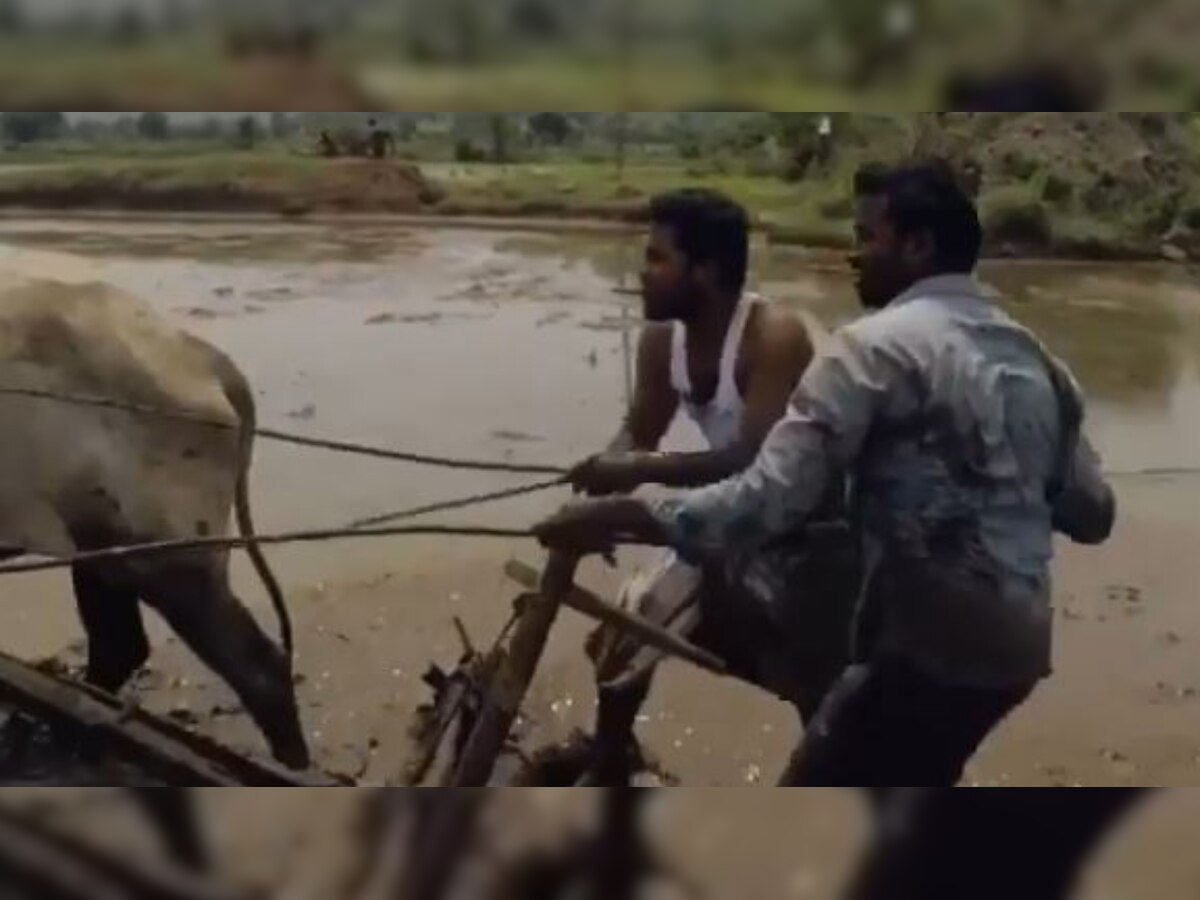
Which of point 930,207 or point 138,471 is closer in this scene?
point 930,207

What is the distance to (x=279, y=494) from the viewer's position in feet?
10.7

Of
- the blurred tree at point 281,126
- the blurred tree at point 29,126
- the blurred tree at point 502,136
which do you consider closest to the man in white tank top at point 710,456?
the blurred tree at point 502,136

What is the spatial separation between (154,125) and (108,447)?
45 cm

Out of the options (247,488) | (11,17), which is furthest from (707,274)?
(11,17)

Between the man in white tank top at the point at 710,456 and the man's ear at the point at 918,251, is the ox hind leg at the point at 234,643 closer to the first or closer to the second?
the man in white tank top at the point at 710,456

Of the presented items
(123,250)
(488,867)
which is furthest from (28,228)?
(488,867)

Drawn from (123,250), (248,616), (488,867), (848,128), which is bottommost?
(488,867)

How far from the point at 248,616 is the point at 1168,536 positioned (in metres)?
1.24

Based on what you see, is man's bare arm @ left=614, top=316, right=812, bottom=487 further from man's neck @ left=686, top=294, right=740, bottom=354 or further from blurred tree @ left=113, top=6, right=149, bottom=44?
blurred tree @ left=113, top=6, right=149, bottom=44

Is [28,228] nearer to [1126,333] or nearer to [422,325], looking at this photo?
[422,325]

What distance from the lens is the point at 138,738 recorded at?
10.5ft

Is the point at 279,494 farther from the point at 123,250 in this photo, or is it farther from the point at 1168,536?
the point at 1168,536

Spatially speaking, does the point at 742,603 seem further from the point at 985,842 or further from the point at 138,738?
the point at 138,738

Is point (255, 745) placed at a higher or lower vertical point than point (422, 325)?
lower
